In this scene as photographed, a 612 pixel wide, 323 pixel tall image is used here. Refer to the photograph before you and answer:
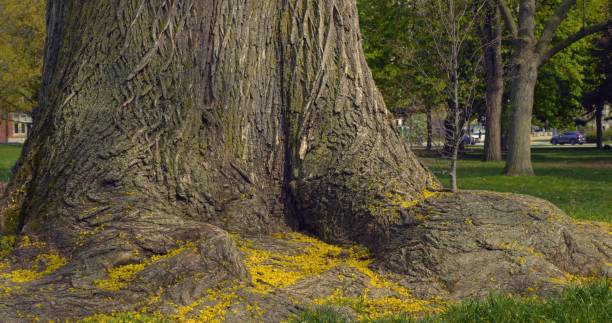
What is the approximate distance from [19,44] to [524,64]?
20066 millimetres

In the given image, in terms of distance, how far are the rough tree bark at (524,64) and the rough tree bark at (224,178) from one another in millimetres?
14806

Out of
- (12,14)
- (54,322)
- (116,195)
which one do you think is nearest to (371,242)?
(116,195)

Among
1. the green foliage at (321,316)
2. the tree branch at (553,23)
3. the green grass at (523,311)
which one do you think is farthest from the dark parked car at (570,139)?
the green foliage at (321,316)

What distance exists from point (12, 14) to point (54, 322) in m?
27.3

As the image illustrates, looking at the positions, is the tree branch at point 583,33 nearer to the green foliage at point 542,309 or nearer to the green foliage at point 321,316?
the green foliage at point 542,309

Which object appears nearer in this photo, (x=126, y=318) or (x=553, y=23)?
(x=126, y=318)

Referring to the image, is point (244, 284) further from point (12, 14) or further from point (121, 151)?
point (12, 14)

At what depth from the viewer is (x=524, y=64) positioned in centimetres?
2097

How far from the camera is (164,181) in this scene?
6.20m

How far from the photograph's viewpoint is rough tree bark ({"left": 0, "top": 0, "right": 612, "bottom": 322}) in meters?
5.39

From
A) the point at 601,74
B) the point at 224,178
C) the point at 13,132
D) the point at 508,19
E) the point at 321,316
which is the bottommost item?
the point at 321,316

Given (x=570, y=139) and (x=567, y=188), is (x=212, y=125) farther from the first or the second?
(x=570, y=139)

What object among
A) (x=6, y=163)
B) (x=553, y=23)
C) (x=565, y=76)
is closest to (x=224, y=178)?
(x=553, y=23)

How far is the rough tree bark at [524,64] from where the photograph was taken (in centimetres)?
2089
